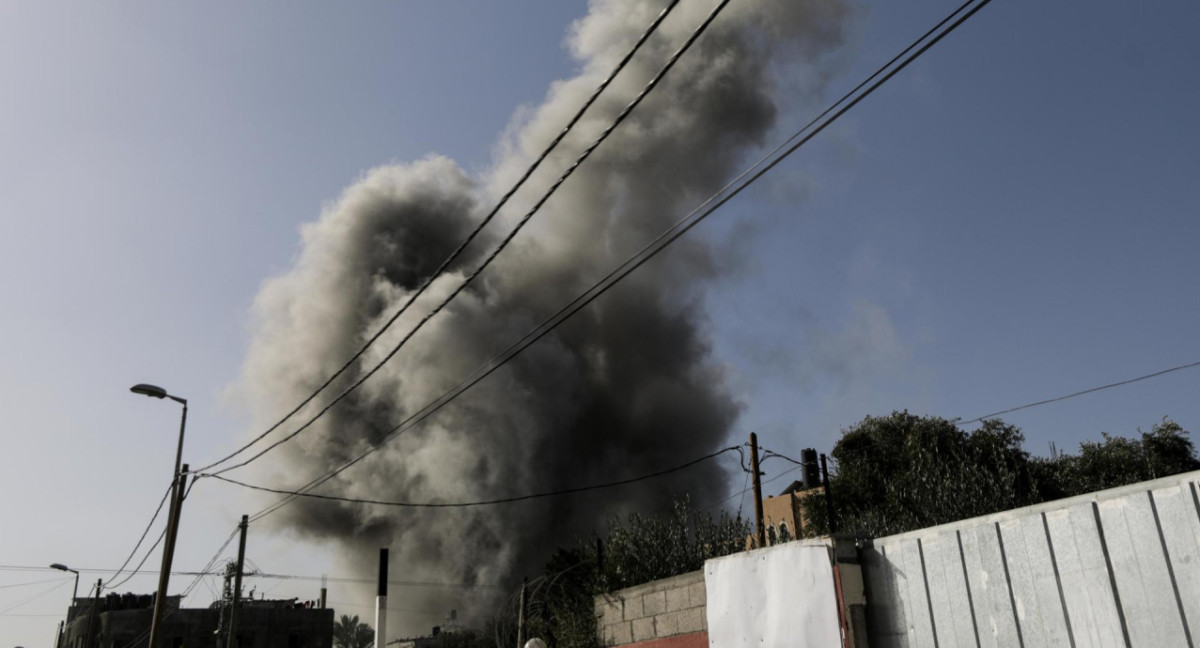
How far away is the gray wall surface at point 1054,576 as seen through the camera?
178 inches

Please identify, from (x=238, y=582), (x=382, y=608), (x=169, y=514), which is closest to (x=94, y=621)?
(x=238, y=582)

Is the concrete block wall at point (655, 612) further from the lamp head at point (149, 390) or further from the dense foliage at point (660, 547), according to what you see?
the lamp head at point (149, 390)

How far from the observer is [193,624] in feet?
174

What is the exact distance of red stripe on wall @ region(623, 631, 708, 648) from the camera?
7.81 meters

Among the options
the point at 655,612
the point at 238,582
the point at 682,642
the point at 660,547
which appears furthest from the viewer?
the point at 238,582

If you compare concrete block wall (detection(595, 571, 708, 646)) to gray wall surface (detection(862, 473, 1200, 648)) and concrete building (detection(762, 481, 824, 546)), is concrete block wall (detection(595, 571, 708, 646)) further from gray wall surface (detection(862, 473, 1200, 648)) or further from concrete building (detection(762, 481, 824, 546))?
concrete building (detection(762, 481, 824, 546))

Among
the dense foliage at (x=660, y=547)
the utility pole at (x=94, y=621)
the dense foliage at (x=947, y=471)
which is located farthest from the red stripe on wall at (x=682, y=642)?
A: the utility pole at (x=94, y=621)

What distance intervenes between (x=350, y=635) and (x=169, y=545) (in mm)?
53577

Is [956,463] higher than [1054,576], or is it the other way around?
[956,463]

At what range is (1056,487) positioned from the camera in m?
39.6

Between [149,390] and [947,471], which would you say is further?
[947,471]

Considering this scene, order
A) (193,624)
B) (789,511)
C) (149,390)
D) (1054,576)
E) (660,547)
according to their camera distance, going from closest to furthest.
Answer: (1054,576)
(660,547)
(149,390)
(789,511)
(193,624)

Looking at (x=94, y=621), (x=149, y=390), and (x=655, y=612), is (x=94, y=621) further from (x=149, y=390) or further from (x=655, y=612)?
(x=655, y=612)

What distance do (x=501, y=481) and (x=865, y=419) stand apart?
21850 millimetres
